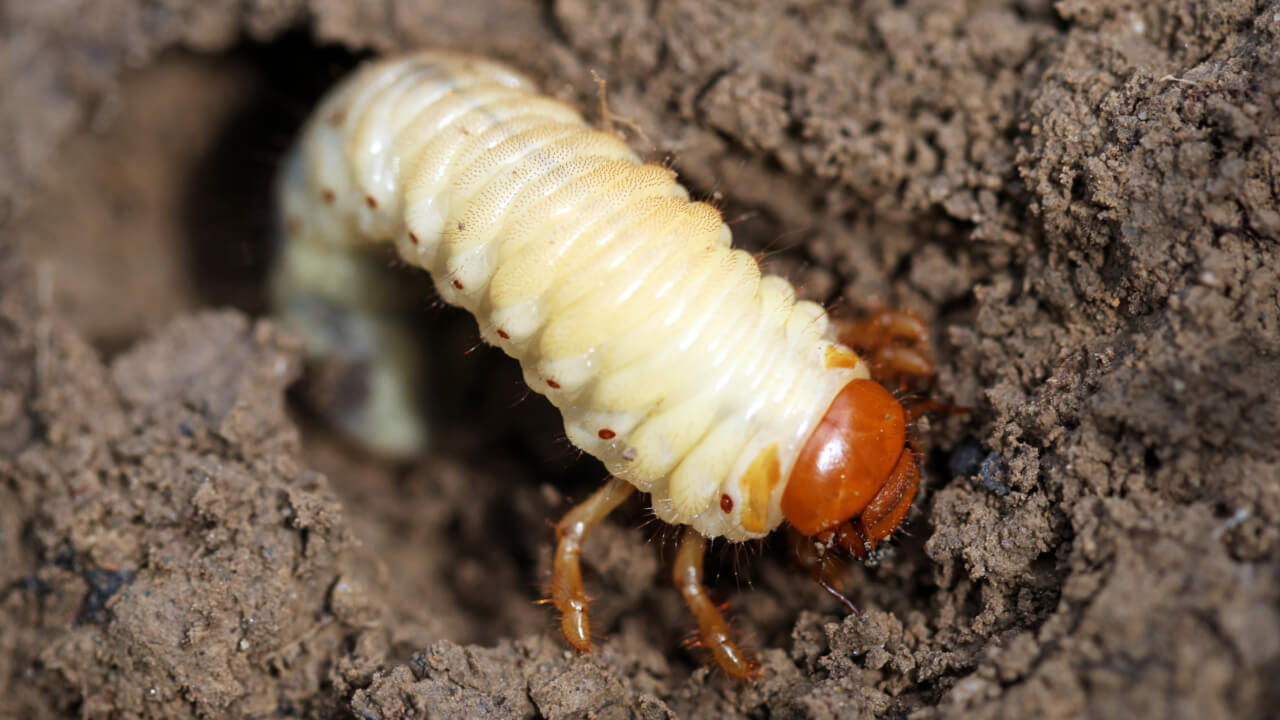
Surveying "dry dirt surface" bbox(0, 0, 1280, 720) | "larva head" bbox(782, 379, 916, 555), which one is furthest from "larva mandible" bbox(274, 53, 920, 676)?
"dry dirt surface" bbox(0, 0, 1280, 720)

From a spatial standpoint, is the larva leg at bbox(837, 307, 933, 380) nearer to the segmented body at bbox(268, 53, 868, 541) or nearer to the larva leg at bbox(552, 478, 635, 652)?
the segmented body at bbox(268, 53, 868, 541)

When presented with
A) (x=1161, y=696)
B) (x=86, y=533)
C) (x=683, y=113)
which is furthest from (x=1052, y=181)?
(x=86, y=533)

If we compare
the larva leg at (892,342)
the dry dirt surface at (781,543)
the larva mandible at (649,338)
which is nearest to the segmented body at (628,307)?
the larva mandible at (649,338)

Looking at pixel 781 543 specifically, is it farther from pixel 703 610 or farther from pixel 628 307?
pixel 628 307

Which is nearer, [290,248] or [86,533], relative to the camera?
[86,533]

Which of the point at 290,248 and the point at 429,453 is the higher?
the point at 290,248

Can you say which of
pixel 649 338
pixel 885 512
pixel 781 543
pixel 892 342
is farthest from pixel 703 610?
pixel 892 342

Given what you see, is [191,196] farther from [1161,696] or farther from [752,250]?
[1161,696]

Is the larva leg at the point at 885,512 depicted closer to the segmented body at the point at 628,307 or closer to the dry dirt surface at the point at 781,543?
the dry dirt surface at the point at 781,543
